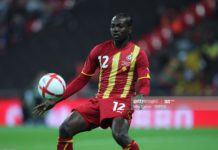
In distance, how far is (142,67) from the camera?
7969 millimetres

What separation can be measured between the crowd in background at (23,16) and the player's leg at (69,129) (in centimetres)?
1364

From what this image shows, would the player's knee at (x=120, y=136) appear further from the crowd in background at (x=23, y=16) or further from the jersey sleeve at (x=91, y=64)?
the crowd in background at (x=23, y=16)

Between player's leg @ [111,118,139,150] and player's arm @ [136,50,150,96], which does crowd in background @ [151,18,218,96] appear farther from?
player's leg @ [111,118,139,150]

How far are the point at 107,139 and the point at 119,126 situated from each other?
22.0 feet

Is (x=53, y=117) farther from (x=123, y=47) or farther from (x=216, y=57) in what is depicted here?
(x=123, y=47)

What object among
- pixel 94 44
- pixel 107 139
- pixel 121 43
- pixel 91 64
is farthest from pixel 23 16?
pixel 121 43

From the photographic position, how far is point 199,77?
1855 centimetres

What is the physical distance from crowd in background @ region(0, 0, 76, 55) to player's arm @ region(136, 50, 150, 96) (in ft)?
45.0

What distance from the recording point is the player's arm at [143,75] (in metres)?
7.80

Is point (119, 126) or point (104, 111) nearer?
point (119, 126)

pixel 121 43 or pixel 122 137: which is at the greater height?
pixel 121 43

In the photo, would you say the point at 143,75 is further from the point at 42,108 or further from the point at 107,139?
the point at 107,139

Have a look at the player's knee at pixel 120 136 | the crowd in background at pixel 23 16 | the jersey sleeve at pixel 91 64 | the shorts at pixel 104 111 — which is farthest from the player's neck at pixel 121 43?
the crowd in background at pixel 23 16

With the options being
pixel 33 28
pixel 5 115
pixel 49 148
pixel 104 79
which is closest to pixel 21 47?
pixel 33 28
